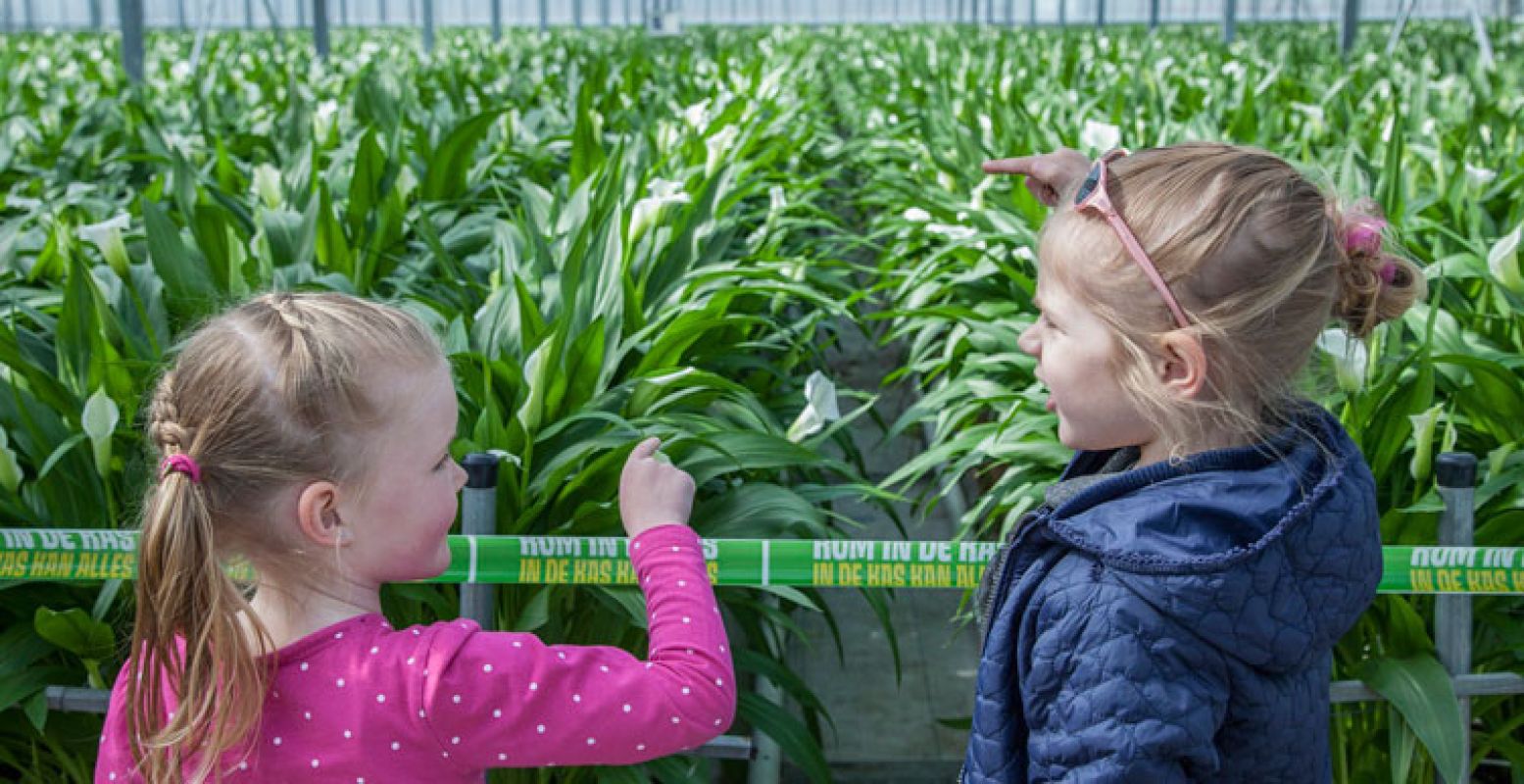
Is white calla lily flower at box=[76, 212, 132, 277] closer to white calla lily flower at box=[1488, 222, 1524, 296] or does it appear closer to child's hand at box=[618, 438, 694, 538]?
child's hand at box=[618, 438, 694, 538]

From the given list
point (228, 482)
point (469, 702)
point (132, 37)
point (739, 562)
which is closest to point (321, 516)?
point (228, 482)

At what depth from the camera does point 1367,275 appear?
142cm

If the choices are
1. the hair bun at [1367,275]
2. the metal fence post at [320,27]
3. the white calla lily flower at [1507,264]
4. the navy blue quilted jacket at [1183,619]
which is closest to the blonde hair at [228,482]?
the navy blue quilted jacket at [1183,619]

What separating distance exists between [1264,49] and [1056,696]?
11.8 m

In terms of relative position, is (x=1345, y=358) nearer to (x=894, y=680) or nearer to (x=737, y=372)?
(x=737, y=372)

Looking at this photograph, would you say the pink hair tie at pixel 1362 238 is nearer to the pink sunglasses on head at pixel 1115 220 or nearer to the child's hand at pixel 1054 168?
the pink sunglasses on head at pixel 1115 220

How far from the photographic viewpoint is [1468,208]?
3.57 meters

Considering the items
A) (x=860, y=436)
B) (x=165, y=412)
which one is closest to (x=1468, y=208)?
(x=860, y=436)

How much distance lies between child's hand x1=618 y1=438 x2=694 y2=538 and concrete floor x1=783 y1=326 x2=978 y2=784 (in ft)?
5.10

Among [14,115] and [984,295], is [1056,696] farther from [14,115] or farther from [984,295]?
[14,115]

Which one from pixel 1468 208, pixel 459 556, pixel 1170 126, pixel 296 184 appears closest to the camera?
pixel 459 556

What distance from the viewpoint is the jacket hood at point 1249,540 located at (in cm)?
129

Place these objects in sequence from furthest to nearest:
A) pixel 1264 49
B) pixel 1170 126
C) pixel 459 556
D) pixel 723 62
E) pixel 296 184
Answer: pixel 1264 49 < pixel 723 62 < pixel 1170 126 < pixel 296 184 < pixel 459 556

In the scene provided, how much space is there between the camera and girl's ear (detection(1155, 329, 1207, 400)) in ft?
4.41
